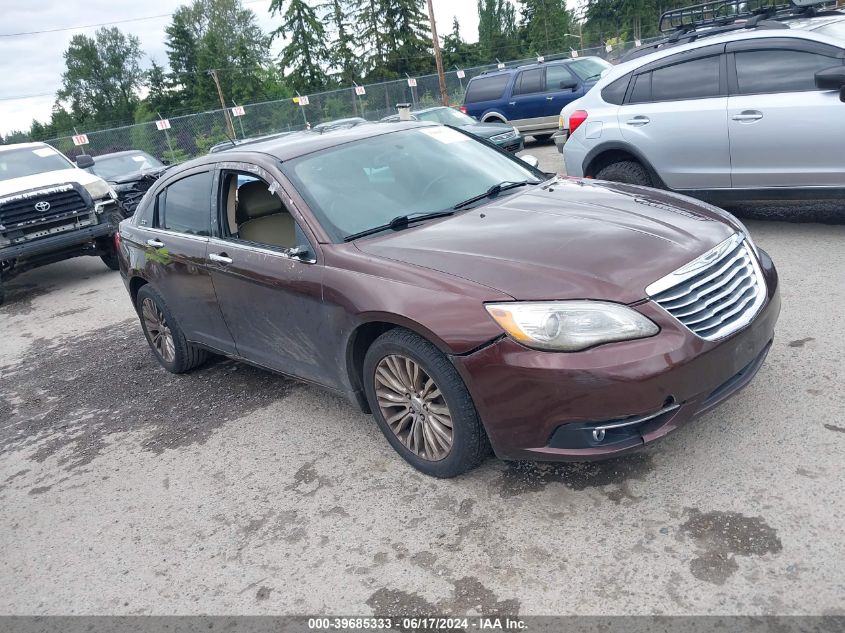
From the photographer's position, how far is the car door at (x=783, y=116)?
19.5 feet

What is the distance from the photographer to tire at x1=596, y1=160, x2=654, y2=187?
7328 millimetres

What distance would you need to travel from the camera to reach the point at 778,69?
627 centimetres

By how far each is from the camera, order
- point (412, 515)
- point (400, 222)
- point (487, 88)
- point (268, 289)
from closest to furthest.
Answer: point (412, 515)
point (400, 222)
point (268, 289)
point (487, 88)

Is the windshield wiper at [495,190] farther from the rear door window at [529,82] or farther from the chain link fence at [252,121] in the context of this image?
the chain link fence at [252,121]

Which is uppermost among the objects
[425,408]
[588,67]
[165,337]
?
[588,67]

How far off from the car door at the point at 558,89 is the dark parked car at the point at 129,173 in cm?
865

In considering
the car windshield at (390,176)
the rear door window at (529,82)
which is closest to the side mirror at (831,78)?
the car windshield at (390,176)

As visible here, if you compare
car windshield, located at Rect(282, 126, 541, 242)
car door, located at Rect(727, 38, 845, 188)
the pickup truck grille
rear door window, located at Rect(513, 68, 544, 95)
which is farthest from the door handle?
rear door window, located at Rect(513, 68, 544, 95)

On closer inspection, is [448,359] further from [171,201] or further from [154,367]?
[154,367]

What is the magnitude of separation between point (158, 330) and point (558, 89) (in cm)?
1353

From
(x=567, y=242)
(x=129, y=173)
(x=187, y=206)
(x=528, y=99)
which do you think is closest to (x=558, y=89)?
(x=528, y=99)

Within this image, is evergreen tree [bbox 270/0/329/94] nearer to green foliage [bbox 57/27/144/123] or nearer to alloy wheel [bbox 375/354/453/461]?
green foliage [bbox 57/27/144/123]

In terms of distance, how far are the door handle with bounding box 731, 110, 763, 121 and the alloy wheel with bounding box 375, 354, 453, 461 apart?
4502mm

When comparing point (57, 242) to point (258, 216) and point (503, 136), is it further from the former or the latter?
point (503, 136)
